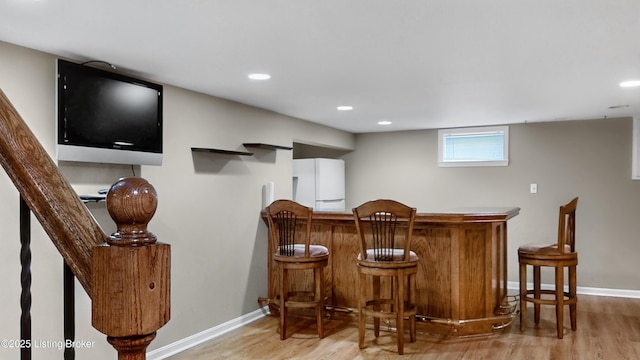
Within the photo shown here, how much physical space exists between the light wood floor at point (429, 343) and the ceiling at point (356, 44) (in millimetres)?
2012

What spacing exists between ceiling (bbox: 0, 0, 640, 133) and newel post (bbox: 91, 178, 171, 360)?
60.4 inches

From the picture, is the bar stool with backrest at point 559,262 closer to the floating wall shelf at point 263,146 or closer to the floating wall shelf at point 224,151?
the floating wall shelf at point 263,146

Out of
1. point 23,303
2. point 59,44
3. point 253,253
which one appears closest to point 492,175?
point 253,253

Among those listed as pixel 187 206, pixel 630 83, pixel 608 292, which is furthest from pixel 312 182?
pixel 608 292

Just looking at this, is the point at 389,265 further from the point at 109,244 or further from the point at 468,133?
the point at 468,133

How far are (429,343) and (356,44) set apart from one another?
243 cm

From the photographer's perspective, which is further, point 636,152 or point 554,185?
point 554,185

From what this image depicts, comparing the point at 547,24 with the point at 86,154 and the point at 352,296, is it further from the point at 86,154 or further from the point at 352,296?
the point at 352,296

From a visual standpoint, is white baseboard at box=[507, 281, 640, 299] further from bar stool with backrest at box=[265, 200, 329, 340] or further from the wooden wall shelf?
the wooden wall shelf

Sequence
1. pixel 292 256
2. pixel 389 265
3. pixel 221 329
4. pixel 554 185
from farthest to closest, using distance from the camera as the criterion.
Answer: pixel 554 185, pixel 221 329, pixel 292 256, pixel 389 265

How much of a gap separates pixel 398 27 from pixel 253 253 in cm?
283

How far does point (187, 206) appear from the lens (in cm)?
372

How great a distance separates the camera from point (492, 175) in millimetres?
6094

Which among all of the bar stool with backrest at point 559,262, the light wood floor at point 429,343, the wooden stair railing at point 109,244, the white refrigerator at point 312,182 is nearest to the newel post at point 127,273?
the wooden stair railing at point 109,244
